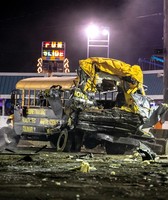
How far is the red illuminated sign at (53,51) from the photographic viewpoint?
37875 mm

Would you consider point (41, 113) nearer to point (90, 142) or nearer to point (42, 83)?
point (42, 83)

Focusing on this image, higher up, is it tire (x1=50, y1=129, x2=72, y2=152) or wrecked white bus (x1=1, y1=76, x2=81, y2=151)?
wrecked white bus (x1=1, y1=76, x2=81, y2=151)

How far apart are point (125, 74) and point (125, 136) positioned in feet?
7.41

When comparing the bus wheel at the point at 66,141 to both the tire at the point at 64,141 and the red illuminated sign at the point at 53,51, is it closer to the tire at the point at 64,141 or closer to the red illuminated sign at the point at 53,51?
the tire at the point at 64,141

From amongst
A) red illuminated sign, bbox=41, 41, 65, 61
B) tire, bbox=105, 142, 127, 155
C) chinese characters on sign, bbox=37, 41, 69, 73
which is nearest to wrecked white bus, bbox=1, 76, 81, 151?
tire, bbox=105, 142, 127, 155

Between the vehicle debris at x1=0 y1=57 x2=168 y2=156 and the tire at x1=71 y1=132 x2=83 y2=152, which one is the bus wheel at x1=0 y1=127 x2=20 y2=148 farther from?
the tire at x1=71 y1=132 x2=83 y2=152

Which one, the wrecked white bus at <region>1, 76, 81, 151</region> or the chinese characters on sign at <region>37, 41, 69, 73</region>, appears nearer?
the wrecked white bus at <region>1, 76, 81, 151</region>

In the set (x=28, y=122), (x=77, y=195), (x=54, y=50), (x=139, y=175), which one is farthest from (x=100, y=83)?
(x=54, y=50)

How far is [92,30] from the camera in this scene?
1378 inches

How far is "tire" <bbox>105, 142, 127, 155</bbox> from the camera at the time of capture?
13.7 metres

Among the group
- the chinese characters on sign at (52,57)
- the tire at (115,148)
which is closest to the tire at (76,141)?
the tire at (115,148)

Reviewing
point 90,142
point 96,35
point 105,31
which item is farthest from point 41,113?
point 96,35

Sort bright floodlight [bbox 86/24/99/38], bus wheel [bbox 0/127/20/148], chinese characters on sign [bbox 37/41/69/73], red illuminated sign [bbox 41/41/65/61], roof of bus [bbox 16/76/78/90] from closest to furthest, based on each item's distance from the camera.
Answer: roof of bus [bbox 16/76/78/90] < bus wheel [bbox 0/127/20/148] < bright floodlight [bbox 86/24/99/38] < chinese characters on sign [bbox 37/41/69/73] < red illuminated sign [bbox 41/41/65/61]

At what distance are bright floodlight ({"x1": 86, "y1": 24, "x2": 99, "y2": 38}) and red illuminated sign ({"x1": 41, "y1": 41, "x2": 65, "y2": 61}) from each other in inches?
169
